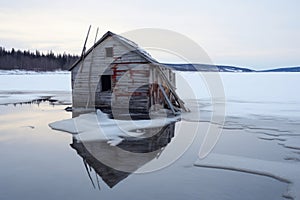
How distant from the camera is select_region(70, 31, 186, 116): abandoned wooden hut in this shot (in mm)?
15227

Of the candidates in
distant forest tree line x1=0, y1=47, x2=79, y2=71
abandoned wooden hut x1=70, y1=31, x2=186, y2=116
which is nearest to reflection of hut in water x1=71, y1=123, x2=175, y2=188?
abandoned wooden hut x1=70, y1=31, x2=186, y2=116

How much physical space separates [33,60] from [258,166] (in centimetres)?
9720

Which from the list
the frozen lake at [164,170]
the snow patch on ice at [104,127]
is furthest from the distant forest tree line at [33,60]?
the frozen lake at [164,170]

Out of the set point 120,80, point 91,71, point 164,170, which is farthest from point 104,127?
point 91,71

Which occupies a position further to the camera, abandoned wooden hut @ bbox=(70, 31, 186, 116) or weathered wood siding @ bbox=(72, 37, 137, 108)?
weathered wood siding @ bbox=(72, 37, 137, 108)

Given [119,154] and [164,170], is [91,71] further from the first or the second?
[164,170]

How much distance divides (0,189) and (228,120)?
31.6 ft

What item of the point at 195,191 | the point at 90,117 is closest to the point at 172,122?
the point at 90,117

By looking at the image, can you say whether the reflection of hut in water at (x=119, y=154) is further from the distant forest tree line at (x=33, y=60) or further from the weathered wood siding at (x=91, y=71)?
the distant forest tree line at (x=33, y=60)

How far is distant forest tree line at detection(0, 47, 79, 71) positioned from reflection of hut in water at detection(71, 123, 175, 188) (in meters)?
84.1

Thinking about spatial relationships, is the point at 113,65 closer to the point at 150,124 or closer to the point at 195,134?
the point at 150,124

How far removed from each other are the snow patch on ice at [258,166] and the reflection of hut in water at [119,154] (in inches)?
59.3

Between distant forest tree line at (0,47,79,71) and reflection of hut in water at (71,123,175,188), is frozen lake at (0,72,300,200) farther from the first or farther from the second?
distant forest tree line at (0,47,79,71)

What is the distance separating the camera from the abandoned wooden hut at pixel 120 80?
50.0ft
